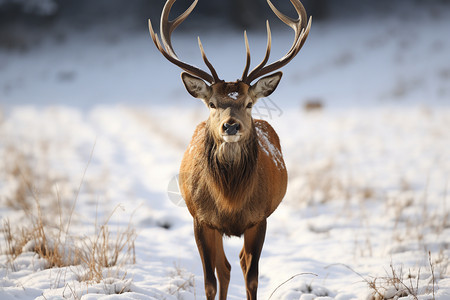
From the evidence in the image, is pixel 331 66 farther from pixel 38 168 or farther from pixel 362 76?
pixel 38 168

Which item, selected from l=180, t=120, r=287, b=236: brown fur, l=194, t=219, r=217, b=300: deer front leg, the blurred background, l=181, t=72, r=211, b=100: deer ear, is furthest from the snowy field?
l=181, t=72, r=211, b=100: deer ear

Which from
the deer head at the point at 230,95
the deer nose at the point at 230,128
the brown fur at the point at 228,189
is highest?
the deer head at the point at 230,95

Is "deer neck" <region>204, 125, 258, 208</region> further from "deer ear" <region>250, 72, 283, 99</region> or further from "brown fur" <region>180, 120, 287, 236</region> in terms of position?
"deer ear" <region>250, 72, 283, 99</region>

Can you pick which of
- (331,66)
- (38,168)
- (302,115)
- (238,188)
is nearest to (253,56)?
(331,66)

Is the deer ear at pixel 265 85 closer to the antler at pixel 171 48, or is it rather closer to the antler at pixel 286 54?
the antler at pixel 286 54

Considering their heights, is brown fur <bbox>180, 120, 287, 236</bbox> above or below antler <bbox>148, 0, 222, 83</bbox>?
below

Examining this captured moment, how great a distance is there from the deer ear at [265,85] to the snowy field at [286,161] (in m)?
0.70

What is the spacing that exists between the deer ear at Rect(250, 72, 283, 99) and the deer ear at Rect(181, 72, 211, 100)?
1.19 feet

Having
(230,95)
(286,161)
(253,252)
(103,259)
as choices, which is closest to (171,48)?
(230,95)

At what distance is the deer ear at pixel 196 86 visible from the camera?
10.3 ft

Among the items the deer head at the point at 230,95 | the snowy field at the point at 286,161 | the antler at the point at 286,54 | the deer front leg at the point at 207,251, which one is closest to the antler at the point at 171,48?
the deer head at the point at 230,95

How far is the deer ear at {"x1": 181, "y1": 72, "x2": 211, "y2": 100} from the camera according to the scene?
3.15m

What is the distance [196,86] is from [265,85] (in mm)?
560

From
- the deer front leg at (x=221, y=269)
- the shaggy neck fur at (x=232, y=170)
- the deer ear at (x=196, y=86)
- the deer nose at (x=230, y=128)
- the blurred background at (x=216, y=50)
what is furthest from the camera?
the blurred background at (x=216, y=50)
